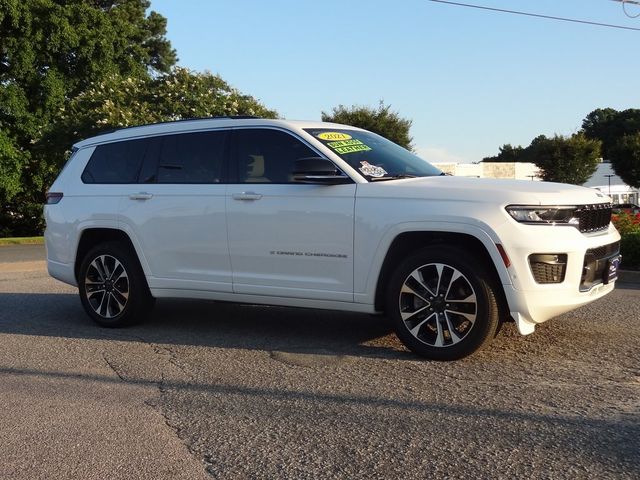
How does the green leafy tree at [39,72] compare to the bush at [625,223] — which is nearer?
the bush at [625,223]

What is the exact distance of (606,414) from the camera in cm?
396

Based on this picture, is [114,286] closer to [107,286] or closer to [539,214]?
[107,286]

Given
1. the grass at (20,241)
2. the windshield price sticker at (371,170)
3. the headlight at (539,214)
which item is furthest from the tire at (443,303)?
the grass at (20,241)

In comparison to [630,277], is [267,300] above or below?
above

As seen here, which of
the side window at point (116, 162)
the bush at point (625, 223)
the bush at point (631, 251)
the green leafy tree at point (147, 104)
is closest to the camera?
the side window at point (116, 162)

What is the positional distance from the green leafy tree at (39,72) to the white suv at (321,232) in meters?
21.9

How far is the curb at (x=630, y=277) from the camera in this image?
9.38 m

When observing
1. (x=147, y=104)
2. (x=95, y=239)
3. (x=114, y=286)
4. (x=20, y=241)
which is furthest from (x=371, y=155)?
(x=20, y=241)

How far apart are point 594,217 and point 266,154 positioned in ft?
9.12

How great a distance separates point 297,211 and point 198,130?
1548 millimetres

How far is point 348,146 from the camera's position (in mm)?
5836

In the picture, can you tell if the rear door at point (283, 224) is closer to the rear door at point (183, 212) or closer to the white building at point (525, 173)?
the rear door at point (183, 212)

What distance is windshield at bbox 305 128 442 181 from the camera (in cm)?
562

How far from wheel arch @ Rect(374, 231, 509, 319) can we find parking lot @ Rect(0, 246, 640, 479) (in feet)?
1.68
